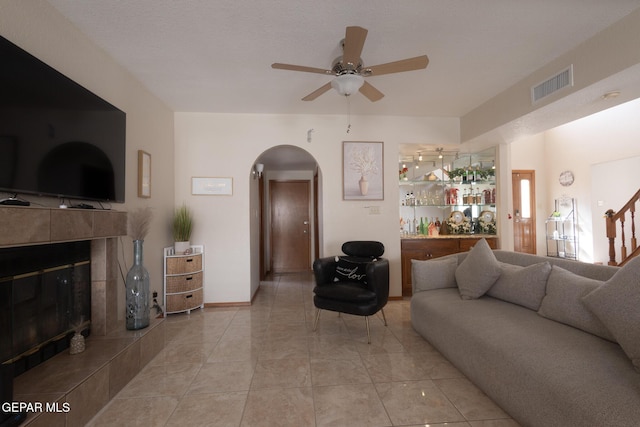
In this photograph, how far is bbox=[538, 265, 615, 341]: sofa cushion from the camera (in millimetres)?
1670

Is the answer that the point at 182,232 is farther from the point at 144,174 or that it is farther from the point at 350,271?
the point at 350,271

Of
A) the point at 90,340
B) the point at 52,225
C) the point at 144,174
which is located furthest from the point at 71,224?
the point at 144,174

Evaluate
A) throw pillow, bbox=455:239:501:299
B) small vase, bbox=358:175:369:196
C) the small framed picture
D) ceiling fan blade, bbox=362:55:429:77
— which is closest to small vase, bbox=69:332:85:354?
the small framed picture

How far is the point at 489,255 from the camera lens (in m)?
2.55

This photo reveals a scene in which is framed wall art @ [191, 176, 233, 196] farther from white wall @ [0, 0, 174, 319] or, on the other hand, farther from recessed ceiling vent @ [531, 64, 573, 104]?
recessed ceiling vent @ [531, 64, 573, 104]

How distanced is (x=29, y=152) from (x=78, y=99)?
58 centimetres

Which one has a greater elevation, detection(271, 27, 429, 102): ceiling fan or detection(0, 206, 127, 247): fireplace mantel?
detection(271, 27, 429, 102): ceiling fan

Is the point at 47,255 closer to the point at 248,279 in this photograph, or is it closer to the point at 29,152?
the point at 29,152

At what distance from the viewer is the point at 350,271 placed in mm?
3186

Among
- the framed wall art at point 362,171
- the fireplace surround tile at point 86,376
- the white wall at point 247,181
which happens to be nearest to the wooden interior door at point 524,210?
the white wall at point 247,181

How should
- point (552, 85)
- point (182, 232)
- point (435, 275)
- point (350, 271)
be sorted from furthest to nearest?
point (182, 232), point (350, 271), point (435, 275), point (552, 85)

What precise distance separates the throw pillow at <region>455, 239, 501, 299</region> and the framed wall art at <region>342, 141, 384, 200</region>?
168cm

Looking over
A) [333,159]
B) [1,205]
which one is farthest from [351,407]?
[333,159]

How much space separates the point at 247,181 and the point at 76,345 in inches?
98.1
